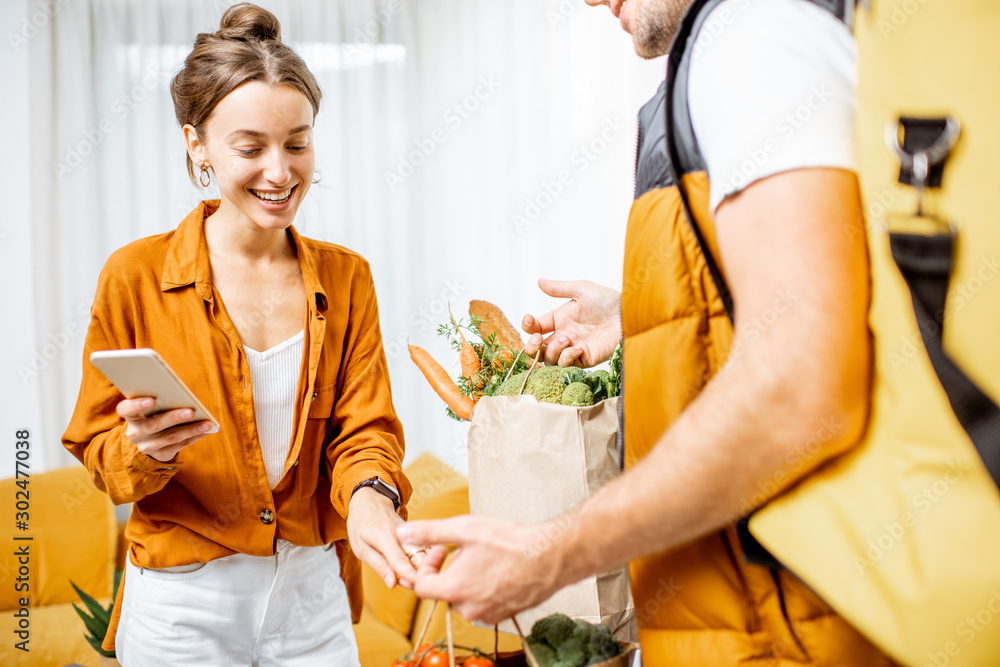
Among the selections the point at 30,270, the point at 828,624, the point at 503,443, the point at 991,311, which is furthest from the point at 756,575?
the point at 30,270

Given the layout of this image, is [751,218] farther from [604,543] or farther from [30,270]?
[30,270]

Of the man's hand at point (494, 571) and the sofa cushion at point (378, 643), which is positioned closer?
the man's hand at point (494, 571)

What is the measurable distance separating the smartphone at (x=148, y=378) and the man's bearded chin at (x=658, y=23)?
0.75 meters

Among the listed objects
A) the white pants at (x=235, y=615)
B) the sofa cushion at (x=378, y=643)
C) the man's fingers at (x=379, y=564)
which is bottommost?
the sofa cushion at (x=378, y=643)

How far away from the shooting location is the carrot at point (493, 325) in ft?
4.65

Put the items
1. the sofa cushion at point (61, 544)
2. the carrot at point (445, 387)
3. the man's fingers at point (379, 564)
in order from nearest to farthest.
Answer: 1. the man's fingers at point (379, 564)
2. the carrot at point (445, 387)
3. the sofa cushion at point (61, 544)

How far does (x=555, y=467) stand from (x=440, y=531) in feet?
1.28

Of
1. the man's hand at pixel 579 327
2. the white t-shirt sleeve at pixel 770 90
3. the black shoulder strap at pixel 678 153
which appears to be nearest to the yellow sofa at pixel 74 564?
the man's hand at pixel 579 327

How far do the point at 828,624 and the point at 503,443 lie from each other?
0.55 metres

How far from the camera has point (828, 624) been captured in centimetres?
74

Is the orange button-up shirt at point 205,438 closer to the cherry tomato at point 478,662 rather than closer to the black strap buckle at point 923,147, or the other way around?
the cherry tomato at point 478,662

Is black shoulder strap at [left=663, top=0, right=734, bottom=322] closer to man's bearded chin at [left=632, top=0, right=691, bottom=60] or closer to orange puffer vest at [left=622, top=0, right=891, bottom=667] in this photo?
orange puffer vest at [left=622, top=0, right=891, bottom=667]

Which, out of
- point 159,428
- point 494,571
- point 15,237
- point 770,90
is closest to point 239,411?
point 159,428

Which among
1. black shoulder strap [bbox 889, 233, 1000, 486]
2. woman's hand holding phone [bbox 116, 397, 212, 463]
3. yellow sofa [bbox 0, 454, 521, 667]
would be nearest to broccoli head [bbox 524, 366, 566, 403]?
woman's hand holding phone [bbox 116, 397, 212, 463]
